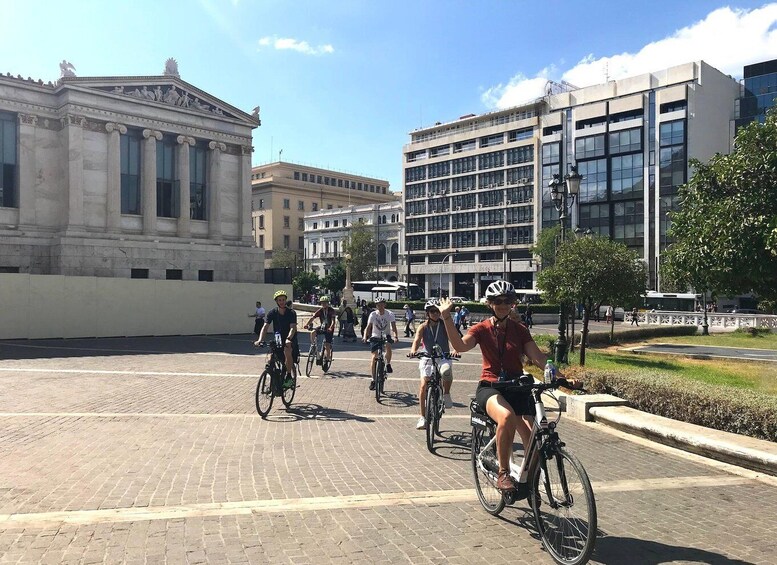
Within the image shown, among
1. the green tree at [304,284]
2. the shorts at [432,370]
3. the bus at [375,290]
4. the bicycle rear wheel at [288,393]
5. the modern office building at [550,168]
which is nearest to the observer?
the shorts at [432,370]

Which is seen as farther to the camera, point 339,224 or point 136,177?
point 339,224

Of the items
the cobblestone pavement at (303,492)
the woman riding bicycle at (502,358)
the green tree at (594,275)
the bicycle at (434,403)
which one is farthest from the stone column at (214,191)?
the woman riding bicycle at (502,358)

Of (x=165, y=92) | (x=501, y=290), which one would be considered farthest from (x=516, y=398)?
(x=165, y=92)

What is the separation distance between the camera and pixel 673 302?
2206 inches

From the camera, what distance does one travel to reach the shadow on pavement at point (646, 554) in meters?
4.14

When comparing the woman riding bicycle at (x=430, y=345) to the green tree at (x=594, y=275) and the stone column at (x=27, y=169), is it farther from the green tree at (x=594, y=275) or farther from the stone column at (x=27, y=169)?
the stone column at (x=27, y=169)

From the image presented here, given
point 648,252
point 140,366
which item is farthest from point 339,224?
point 140,366

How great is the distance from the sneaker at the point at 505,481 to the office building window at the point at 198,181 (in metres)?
36.9

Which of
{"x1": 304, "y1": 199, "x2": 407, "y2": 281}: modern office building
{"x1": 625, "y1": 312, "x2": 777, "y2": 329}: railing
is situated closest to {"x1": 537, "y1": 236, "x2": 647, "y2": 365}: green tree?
{"x1": 625, "y1": 312, "x2": 777, "y2": 329}: railing

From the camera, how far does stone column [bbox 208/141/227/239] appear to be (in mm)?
39094

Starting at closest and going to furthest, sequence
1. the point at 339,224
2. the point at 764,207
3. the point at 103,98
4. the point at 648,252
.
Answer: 1. the point at 764,207
2. the point at 103,98
3. the point at 648,252
4. the point at 339,224

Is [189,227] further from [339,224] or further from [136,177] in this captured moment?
[339,224]

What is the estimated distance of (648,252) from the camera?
221ft

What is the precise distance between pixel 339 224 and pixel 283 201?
36.0 feet
